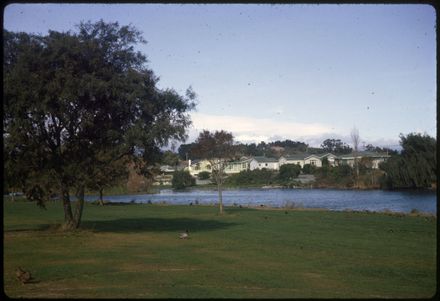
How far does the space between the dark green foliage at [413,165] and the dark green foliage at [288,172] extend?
26.0 m

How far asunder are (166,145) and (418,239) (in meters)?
10.6

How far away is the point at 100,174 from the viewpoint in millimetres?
21422

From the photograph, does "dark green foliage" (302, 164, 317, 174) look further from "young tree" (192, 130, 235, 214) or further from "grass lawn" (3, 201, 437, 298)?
"grass lawn" (3, 201, 437, 298)

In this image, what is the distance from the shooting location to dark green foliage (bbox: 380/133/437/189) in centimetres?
6250

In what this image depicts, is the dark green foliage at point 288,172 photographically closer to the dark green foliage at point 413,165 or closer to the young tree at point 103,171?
the dark green foliage at point 413,165

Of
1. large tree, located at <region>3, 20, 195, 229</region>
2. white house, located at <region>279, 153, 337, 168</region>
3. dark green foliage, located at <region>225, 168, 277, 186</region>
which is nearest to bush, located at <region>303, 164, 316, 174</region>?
dark green foliage, located at <region>225, 168, 277, 186</region>

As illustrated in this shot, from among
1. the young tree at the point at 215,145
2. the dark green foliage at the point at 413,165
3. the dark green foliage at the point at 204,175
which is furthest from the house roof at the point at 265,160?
the young tree at the point at 215,145

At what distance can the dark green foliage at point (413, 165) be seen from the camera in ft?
205

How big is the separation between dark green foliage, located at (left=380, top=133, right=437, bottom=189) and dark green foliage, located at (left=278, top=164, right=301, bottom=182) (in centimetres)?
2602

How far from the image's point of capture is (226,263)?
537 inches

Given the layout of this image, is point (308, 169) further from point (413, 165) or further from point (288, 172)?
point (413, 165)

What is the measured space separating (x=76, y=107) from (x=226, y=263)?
10218 mm

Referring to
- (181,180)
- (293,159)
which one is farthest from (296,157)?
(181,180)

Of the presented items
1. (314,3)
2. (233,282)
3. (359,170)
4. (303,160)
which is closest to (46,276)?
(233,282)
